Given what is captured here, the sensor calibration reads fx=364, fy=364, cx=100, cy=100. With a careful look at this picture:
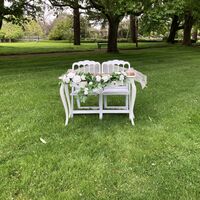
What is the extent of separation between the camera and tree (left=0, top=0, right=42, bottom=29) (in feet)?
53.3

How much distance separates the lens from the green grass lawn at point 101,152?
369 centimetres

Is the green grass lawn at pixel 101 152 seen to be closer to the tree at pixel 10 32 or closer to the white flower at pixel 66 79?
the white flower at pixel 66 79

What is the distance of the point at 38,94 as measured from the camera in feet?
27.9

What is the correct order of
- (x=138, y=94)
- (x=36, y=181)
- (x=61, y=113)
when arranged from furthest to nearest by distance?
(x=138, y=94) < (x=61, y=113) < (x=36, y=181)

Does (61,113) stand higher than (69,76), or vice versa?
(69,76)

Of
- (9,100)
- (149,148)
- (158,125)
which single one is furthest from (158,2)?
(149,148)

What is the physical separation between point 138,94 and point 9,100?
289 cm

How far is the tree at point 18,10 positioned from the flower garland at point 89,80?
11433 millimetres

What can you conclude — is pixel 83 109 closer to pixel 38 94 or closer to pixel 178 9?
pixel 38 94

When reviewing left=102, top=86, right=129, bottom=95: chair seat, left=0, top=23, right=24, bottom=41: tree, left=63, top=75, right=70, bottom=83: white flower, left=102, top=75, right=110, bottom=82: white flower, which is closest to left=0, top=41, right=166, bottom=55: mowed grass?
left=0, top=23, right=24, bottom=41: tree

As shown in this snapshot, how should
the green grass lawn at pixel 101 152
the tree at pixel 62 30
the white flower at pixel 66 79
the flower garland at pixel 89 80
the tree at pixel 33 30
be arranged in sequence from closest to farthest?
the green grass lawn at pixel 101 152 < the flower garland at pixel 89 80 < the white flower at pixel 66 79 < the tree at pixel 62 30 < the tree at pixel 33 30

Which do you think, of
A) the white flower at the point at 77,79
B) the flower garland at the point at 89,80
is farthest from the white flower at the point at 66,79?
the white flower at the point at 77,79

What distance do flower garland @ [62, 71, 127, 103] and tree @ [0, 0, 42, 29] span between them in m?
11.4

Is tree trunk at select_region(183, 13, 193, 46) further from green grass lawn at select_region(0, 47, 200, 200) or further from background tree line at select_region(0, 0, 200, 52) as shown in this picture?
green grass lawn at select_region(0, 47, 200, 200)
